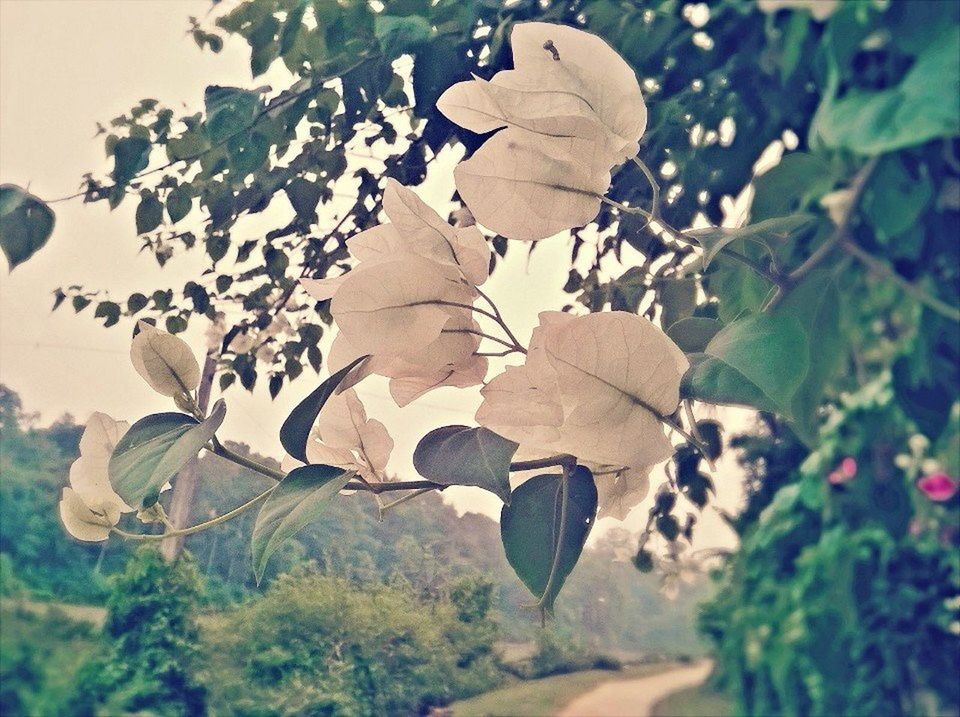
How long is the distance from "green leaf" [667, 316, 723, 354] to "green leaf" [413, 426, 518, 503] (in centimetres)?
3

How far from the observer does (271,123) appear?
348 mm

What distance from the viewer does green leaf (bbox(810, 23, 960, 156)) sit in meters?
0.13

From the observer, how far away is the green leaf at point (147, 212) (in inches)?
16.0

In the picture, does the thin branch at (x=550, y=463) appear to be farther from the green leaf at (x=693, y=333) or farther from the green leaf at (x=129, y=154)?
the green leaf at (x=129, y=154)

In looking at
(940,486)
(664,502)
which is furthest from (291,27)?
(940,486)

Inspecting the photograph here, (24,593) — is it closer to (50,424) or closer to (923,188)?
(50,424)

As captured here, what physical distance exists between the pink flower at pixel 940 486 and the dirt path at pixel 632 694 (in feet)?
0.97

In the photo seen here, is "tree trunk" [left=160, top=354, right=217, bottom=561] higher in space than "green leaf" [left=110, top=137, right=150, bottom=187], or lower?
lower

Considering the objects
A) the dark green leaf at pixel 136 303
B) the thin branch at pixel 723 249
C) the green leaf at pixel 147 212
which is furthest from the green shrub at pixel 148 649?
the thin branch at pixel 723 249

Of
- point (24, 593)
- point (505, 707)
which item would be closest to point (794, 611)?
point (505, 707)

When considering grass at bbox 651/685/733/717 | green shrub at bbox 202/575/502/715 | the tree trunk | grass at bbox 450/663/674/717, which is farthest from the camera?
grass at bbox 651/685/733/717

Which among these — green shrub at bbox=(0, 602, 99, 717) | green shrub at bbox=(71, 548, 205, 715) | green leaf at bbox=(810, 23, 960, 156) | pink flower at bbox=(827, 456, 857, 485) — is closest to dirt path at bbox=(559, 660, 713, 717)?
pink flower at bbox=(827, 456, 857, 485)

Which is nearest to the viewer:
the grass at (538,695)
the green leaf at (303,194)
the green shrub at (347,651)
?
the green leaf at (303,194)

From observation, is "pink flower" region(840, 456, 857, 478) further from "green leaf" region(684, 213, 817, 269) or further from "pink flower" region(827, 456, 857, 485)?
"green leaf" region(684, 213, 817, 269)
